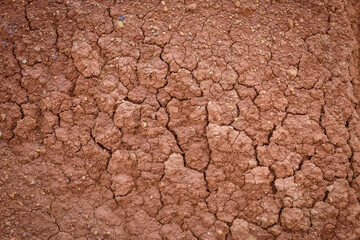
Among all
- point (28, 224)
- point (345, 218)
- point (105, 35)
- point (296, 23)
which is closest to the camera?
point (28, 224)

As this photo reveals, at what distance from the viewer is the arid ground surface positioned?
6.54 feet

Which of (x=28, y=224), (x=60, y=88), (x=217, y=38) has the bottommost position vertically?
(x=28, y=224)

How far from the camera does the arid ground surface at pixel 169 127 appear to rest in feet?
6.54

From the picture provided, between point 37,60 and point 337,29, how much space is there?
7.87 feet

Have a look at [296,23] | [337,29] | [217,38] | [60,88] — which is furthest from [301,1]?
[60,88]

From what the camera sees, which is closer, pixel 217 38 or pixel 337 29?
pixel 217 38

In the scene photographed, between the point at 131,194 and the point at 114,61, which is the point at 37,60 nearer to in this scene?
the point at 114,61

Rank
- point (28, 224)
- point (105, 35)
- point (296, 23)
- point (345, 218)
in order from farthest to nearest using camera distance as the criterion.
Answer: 1. point (296, 23)
2. point (105, 35)
3. point (345, 218)
4. point (28, 224)

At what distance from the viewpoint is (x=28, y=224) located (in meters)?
1.93

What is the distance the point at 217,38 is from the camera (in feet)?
7.41

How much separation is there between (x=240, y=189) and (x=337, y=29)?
1.58 m

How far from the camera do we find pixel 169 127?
210 cm

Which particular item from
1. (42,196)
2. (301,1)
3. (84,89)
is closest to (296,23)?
(301,1)

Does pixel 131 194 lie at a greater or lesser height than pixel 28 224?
greater
